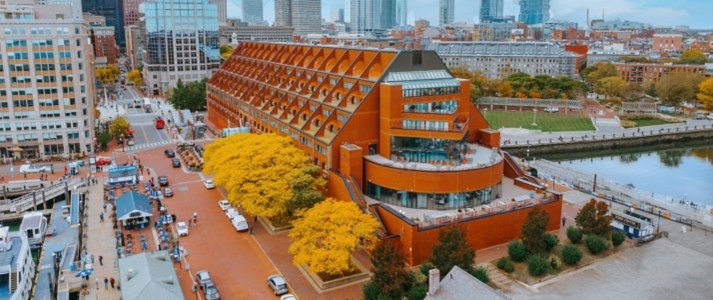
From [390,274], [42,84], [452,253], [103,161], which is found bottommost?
[103,161]

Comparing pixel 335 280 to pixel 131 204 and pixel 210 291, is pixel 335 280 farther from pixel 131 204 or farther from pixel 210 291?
pixel 131 204

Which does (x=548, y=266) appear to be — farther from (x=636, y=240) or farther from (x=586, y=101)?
(x=586, y=101)

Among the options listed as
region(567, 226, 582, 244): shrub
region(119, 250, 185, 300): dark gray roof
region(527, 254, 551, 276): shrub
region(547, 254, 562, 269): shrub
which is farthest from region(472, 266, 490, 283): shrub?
region(119, 250, 185, 300): dark gray roof

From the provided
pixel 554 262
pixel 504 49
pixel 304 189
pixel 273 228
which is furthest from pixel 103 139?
pixel 504 49

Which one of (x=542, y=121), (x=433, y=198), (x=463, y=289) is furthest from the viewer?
(x=542, y=121)

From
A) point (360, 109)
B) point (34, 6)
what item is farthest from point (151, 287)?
point (34, 6)

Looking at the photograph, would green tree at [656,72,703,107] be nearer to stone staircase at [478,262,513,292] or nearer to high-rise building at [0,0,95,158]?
stone staircase at [478,262,513,292]

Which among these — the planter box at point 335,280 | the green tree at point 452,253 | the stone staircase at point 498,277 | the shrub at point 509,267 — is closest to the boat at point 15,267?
the planter box at point 335,280

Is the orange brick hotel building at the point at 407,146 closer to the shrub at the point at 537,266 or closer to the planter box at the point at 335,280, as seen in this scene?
the planter box at the point at 335,280
